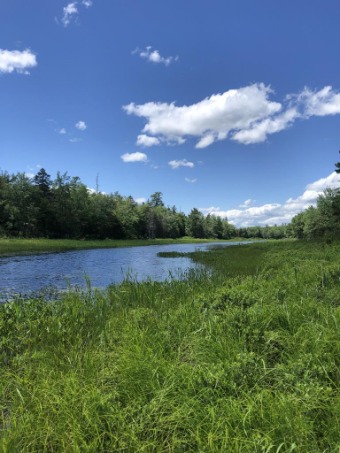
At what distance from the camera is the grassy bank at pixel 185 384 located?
9.89ft

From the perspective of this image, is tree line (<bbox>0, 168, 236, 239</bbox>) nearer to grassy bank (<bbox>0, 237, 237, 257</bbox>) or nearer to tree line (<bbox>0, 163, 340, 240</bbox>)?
tree line (<bbox>0, 163, 340, 240</bbox>)

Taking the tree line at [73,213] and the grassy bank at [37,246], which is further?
the tree line at [73,213]

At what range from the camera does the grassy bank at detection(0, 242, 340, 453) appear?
9.89 ft

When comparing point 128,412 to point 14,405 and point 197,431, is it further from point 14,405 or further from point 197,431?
point 14,405

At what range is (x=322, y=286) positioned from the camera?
7.89 m

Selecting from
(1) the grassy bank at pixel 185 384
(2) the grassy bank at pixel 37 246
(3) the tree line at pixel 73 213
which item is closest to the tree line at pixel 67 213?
(3) the tree line at pixel 73 213

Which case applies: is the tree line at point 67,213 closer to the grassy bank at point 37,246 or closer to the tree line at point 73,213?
the tree line at point 73,213

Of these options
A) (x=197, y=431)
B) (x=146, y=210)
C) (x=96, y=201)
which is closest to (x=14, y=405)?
(x=197, y=431)

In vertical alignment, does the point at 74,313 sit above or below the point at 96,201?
below

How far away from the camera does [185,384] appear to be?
12.4 ft

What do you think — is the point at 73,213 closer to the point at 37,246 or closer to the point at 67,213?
the point at 67,213

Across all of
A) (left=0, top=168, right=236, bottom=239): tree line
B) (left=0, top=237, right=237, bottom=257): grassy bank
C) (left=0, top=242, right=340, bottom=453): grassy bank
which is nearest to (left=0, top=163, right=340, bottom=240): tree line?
(left=0, top=168, right=236, bottom=239): tree line

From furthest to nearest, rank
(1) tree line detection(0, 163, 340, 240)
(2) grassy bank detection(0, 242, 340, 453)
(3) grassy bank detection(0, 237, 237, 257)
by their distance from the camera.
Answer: (1) tree line detection(0, 163, 340, 240), (3) grassy bank detection(0, 237, 237, 257), (2) grassy bank detection(0, 242, 340, 453)

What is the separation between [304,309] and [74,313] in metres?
4.71
